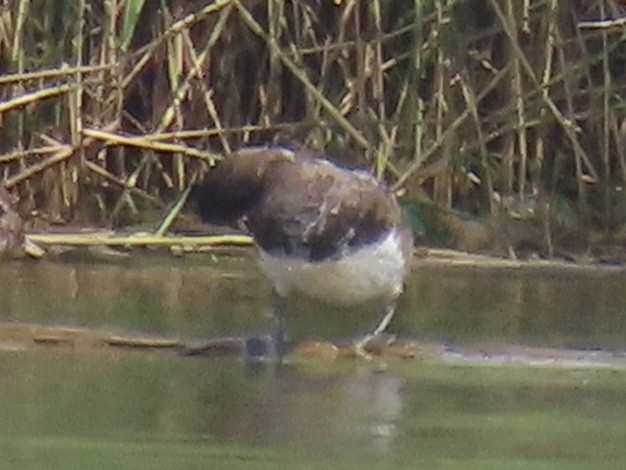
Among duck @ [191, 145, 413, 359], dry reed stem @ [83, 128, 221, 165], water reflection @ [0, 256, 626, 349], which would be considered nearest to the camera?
duck @ [191, 145, 413, 359]

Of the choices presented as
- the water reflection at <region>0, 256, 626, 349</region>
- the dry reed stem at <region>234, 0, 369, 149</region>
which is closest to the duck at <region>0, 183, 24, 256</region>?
the water reflection at <region>0, 256, 626, 349</region>

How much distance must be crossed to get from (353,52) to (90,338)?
10.8 feet

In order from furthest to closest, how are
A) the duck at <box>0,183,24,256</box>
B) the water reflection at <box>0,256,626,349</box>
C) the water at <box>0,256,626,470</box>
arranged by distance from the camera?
the duck at <box>0,183,24,256</box> < the water reflection at <box>0,256,626,349</box> < the water at <box>0,256,626,470</box>

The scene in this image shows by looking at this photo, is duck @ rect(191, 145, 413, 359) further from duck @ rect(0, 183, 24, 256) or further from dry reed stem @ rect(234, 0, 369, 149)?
dry reed stem @ rect(234, 0, 369, 149)

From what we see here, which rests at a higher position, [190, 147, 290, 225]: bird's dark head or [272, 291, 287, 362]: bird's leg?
[190, 147, 290, 225]: bird's dark head

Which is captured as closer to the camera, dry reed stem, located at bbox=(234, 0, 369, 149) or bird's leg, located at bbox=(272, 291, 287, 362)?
bird's leg, located at bbox=(272, 291, 287, 362)

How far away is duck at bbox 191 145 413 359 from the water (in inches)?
9.8

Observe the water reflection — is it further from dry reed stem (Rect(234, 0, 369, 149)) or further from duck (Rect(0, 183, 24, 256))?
dry reed stem (Rect(234, 0, 369, 149))

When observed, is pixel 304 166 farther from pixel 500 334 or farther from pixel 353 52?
pixel 353 52

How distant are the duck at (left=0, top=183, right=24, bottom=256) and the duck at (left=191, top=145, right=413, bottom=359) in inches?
78.2

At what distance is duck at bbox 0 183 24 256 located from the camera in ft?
26.7

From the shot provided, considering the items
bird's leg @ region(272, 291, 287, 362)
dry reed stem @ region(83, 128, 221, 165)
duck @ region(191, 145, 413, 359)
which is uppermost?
duck @ region(191, 145, 413, 359)

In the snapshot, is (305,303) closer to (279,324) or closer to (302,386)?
(279,324)

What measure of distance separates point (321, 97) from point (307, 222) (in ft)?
9.40
